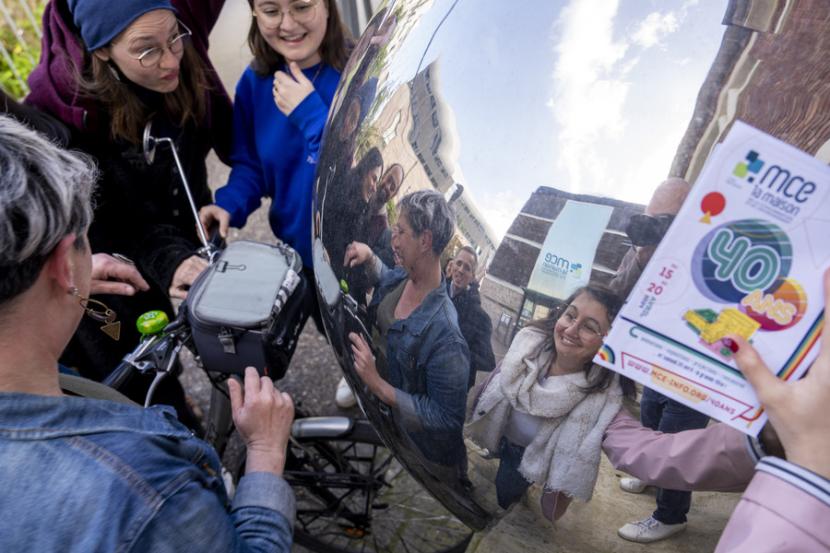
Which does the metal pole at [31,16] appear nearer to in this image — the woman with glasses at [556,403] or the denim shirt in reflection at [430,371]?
the denim shirt in reflection at [430,371]

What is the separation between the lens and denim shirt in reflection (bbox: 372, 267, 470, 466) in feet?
3.08

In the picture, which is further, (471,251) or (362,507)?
(362,507)

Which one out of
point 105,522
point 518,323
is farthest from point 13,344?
point 518,323

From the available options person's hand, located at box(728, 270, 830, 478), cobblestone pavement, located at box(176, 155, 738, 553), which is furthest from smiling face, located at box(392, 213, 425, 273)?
person's hand, located at box(728, 270, 830, 478)

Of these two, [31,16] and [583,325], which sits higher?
[583,325]

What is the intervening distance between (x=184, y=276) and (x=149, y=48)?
2.07 feet

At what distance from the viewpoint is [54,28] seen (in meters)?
1.86

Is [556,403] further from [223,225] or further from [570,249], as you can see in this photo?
[223,225]

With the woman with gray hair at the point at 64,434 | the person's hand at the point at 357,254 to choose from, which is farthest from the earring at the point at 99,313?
the person's hand at the point at 357,254

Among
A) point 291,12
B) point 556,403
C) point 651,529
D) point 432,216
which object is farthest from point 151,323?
point 651,529

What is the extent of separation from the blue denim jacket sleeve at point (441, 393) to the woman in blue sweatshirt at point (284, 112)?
102cm

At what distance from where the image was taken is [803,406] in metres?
0.74

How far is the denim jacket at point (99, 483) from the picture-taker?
0.88 m

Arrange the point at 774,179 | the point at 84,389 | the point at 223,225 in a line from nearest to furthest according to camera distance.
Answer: the point at 774,179, the point at 84,389, the point at 223,225
